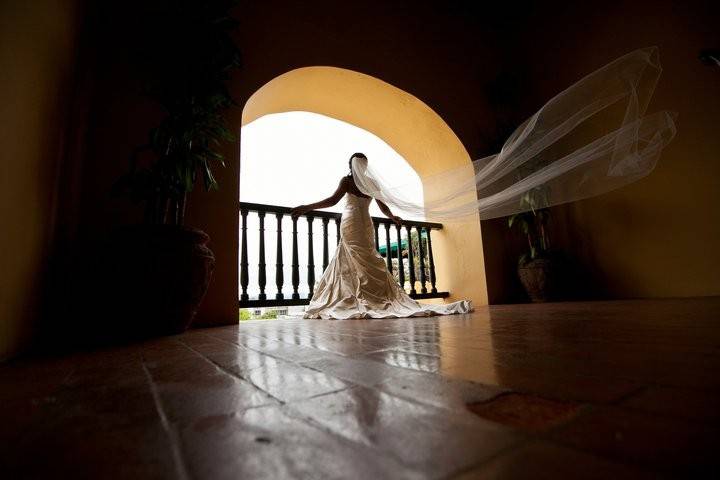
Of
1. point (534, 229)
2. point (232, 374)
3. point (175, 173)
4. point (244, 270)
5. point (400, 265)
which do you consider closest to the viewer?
point (232, 374)

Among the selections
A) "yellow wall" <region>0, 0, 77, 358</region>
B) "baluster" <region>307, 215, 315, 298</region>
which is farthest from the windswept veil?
"yellow wall" <region>0, 0, 77, 358</region>

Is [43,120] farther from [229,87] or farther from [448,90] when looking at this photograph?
[448,90]

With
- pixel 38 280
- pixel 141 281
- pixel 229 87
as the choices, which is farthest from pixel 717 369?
pixel 229 87

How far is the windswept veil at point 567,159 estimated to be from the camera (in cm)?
249

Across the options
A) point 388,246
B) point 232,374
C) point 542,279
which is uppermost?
point 388,246

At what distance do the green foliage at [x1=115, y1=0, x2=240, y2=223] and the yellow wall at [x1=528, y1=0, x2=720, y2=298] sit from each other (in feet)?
15.5

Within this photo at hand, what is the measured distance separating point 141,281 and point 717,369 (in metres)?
2.30

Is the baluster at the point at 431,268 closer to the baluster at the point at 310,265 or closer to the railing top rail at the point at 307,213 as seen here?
the railing top rail at the point at 307,213

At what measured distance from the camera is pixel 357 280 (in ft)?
10.9

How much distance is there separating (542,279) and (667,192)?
5.59 feet

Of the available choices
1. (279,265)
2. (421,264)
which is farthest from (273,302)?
(421,264)

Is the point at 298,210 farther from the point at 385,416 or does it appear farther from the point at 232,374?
the point at 385,416

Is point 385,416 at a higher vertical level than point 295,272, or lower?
lower

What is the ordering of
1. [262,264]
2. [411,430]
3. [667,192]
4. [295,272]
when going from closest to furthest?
1. [411,430]
2. [262,264]
3. [295,272]
4. [667,192]
